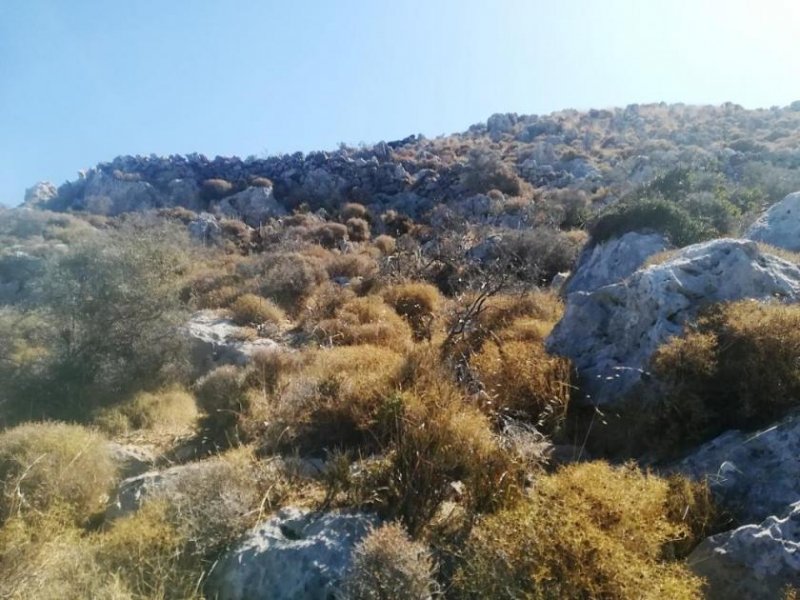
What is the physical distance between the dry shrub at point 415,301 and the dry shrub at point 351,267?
2455 mm

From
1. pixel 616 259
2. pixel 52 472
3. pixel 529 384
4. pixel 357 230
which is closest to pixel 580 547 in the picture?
pixel 529 384

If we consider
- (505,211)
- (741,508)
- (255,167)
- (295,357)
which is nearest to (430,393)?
(741,508)

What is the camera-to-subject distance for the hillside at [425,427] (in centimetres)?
324

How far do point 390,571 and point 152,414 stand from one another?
16.8 ft

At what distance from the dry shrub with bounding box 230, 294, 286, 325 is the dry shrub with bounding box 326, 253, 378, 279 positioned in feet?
9.90

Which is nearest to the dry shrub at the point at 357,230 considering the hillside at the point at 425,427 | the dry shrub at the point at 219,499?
the hillside at the point at 425,427

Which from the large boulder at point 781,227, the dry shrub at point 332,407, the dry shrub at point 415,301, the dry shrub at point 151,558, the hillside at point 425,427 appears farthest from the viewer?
the dry shrub at point 415,301

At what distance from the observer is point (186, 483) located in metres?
4.49

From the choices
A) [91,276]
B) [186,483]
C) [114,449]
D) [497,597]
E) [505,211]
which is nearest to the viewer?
[497,597]

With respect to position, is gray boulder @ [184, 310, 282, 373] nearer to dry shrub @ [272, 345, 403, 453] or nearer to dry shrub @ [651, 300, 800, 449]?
dry shrub @ [272, 345, 403, 453]

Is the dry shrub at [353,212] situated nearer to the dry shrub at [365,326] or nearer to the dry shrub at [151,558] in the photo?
the dry shrub at [365,326]

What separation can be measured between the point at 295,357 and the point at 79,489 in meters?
3.34

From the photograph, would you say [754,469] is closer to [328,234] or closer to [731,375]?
[731,375]

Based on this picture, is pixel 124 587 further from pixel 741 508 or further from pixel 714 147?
pixel 714 147
